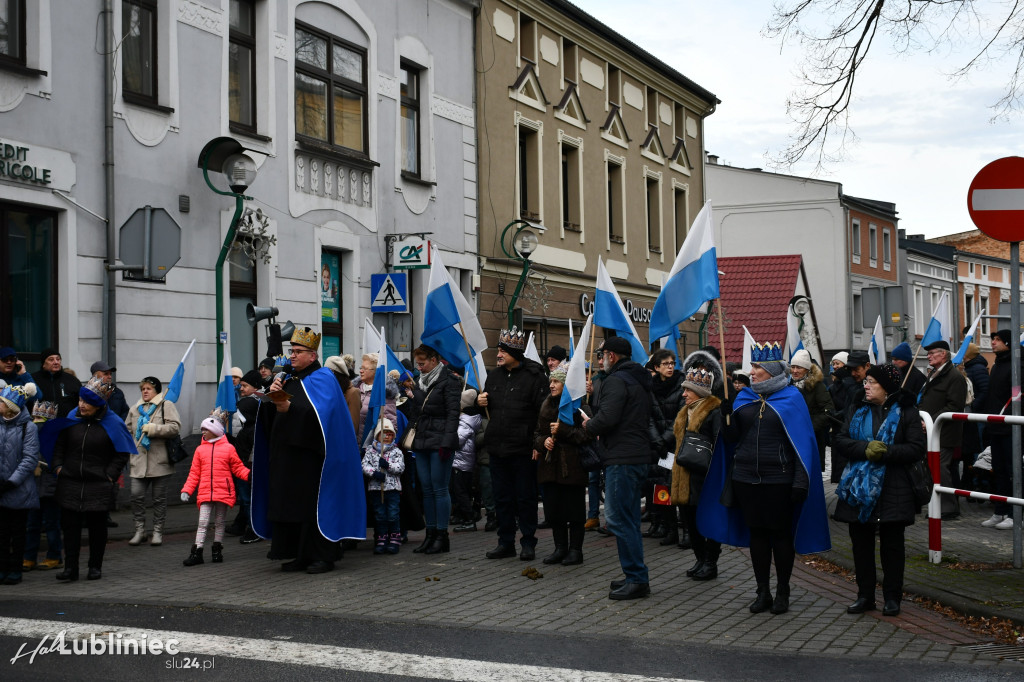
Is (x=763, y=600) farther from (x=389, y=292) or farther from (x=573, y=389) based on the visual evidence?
(x=389, y=292)

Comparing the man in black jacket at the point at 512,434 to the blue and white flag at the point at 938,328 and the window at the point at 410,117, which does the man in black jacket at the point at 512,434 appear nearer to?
the blue and white flag at the point at 938,328

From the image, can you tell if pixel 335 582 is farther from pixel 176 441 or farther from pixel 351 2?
pixel 351 2

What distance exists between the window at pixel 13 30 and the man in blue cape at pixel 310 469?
5982 millimetres

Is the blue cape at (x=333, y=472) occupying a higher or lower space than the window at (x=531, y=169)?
lower

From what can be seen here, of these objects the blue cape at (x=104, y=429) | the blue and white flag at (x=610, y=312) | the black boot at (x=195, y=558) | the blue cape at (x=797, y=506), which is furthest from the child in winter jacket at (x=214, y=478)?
the blue cape at (x=797, y=506)

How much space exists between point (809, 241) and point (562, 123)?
25934 millimetres

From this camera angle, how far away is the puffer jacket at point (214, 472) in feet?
35.7

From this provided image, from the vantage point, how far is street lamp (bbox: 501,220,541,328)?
23.1 metres

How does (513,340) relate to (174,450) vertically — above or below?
above

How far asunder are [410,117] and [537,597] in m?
14.6

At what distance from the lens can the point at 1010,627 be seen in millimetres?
7531

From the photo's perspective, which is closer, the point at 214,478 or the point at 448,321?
the point at 214,478

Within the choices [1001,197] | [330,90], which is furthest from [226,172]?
[1001,197]

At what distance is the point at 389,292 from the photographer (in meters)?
Result: 19.6
